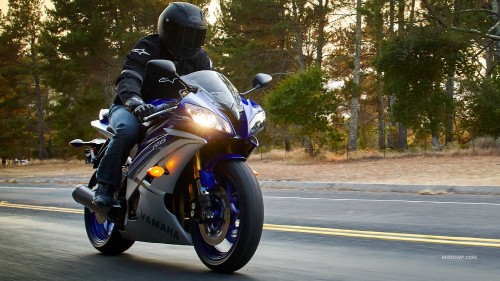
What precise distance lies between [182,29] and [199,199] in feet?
4.98

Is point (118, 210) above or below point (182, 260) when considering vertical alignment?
above

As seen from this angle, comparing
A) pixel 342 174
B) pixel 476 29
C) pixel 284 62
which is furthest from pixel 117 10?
pixel 342 174

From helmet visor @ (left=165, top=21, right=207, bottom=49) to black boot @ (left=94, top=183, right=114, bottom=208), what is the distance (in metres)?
1.31

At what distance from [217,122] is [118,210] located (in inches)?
57.7

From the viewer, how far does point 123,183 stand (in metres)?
5.97

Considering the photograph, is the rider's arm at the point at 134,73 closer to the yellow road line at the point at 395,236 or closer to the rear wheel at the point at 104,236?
the rear wheel at the point at 104,236

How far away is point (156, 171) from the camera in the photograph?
533 cm

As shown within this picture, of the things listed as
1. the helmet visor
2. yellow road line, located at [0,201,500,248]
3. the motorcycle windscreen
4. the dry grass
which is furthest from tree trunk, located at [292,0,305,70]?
the motorcycle windscreen

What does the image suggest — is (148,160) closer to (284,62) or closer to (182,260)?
(182,260)

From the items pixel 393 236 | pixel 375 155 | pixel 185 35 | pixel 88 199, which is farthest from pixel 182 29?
pixel 375 155

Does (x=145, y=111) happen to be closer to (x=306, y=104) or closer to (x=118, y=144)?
(x=118, y=144)

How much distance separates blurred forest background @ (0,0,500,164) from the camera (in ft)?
92.0

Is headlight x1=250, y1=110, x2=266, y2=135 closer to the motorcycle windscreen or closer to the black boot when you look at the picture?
the motorcycle windscreen

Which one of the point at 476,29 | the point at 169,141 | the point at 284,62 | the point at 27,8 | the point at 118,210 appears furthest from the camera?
the point at 27,8
